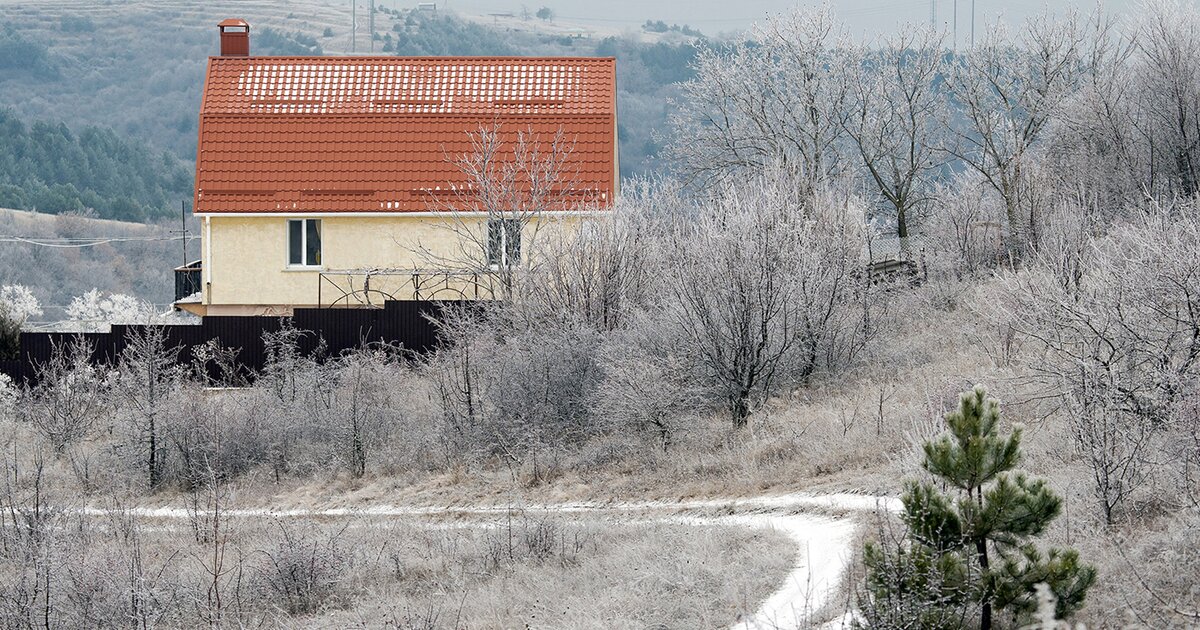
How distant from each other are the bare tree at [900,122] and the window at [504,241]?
489 inches

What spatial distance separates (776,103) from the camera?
3822cm

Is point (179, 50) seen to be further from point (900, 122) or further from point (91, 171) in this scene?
point (900, 122)

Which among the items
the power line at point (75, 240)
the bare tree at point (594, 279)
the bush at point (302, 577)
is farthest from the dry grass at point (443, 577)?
the power line at point (75, 240)

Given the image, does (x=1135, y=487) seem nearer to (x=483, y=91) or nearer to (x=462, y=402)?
(x=462, y=402)

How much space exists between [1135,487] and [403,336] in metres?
18.1

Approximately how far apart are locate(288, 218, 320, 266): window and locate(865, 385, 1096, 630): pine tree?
24.4 m

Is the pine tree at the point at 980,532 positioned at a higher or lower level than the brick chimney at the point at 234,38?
lower

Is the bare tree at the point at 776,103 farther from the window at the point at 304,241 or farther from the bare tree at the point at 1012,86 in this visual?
the window at the point at 304,241

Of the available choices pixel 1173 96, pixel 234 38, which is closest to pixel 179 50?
pixel 234 38

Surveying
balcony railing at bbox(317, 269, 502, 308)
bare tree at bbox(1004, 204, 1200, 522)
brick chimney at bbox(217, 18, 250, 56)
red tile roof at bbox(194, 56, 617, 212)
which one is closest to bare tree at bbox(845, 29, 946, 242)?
red tile roof at bbox(194, 56, 617, 212)

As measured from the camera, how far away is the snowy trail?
1102 centimetres

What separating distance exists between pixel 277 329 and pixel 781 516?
1551 centimetres

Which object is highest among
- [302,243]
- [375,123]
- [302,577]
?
[375,123]

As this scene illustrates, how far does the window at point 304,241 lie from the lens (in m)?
32.2
